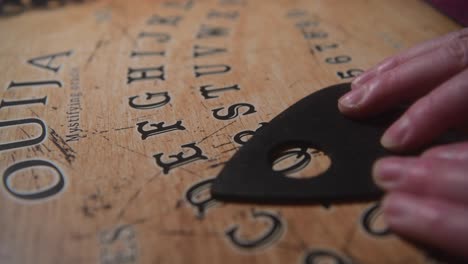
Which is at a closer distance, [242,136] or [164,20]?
[242,136]

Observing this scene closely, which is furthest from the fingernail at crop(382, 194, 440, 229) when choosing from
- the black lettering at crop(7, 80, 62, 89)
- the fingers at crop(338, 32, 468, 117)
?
the black lettering at crop(7, 80, 62, 89)

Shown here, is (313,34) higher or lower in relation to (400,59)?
higher

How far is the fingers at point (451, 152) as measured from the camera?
38 centimetres

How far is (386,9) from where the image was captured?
2.84 ft

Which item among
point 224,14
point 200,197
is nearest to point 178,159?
point 200,197

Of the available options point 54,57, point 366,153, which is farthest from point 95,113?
point 366,153

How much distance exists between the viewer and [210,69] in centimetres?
66

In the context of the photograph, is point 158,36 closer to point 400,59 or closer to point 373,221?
point 400,59

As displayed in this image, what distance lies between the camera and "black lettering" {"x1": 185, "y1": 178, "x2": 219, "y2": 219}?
405mm

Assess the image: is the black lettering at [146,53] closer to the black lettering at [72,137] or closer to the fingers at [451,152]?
the black lettering at [72,137]

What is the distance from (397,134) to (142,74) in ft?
1.31

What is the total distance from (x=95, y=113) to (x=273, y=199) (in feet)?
0.95

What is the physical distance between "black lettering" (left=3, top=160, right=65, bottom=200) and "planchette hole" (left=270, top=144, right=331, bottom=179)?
0.23 meters

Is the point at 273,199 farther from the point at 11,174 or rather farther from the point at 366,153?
the point at 11,174
